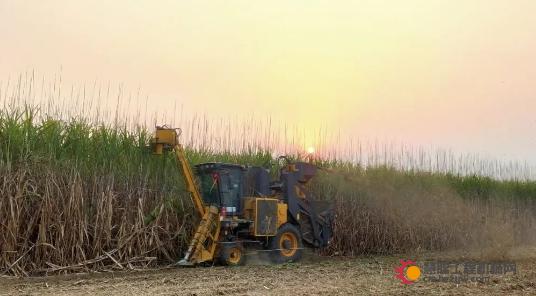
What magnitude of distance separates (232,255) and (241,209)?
91 cm

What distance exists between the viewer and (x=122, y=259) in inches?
361

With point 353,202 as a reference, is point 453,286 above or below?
below

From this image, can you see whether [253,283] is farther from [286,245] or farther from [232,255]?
[286,245]

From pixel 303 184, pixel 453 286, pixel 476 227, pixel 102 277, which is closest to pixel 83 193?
pixel 102 277

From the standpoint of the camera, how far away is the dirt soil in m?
6.90

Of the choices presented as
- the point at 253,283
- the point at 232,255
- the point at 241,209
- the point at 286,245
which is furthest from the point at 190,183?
the point at 253,283

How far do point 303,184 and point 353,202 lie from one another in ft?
7.97

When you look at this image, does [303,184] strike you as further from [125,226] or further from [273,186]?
[125,226]

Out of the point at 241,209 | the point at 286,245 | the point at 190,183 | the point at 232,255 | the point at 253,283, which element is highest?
the point at 190,183

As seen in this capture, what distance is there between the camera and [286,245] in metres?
10.6

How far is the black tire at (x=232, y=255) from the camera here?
9.52 metres

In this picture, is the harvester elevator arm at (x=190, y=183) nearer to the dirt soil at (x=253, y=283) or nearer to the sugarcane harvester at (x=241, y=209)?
the sugarcane harvester at (x=241, y=209)

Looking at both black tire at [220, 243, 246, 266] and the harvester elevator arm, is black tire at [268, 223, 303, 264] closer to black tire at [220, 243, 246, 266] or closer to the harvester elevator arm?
black tire at [220, 243, 246, 266]

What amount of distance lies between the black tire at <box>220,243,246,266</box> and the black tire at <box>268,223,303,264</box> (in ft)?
2.44
